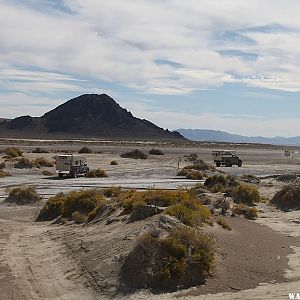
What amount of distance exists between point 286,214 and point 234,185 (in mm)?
9844

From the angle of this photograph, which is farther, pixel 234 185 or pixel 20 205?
pixel 234 185

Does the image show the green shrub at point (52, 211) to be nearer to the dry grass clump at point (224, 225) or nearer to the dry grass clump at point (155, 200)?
the dry grass clump at point (155, 200)

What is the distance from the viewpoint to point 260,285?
12711 mm

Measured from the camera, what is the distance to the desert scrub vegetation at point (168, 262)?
12.7 metres

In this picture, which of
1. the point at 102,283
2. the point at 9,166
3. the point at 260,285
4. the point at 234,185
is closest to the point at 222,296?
the point at 260,285

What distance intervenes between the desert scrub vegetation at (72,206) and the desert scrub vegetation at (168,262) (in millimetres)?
10659

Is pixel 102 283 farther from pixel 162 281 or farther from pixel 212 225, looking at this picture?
Answer: pixel 212 225

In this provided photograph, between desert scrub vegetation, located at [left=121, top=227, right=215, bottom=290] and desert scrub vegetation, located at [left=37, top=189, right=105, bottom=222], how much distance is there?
10.7m

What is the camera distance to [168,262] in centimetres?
1288

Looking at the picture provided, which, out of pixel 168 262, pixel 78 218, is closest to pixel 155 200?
pixel 78 218

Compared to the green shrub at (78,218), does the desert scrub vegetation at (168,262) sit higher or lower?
higher

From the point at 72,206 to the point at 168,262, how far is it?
12.7 metres

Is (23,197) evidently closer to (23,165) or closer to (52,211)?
(52,211)

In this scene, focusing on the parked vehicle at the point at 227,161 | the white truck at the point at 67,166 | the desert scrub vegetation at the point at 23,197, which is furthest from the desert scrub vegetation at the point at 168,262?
the parked vehicle at the point at 227,161
